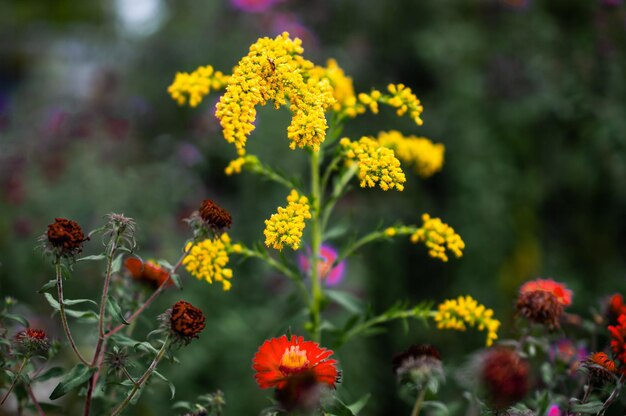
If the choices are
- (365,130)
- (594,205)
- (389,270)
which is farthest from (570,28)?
(389,270)

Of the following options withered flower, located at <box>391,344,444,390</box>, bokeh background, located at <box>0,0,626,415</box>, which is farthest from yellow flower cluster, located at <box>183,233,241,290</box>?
bokeh background, located at <box>0,0,626,415</box>

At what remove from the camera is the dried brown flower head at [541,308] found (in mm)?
1132

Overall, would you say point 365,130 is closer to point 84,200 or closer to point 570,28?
point 570,28

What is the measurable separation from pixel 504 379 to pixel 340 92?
27.6 inches

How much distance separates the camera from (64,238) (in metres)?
0.91

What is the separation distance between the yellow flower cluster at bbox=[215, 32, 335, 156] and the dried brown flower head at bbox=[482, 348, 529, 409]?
453 mm

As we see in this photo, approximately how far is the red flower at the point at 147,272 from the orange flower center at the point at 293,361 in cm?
34

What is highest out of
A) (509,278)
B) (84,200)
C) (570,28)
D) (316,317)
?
(570,28)

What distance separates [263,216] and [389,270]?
2.35 feet

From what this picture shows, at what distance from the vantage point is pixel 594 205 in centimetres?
302

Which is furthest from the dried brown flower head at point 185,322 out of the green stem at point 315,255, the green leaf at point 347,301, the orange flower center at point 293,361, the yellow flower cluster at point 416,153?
the yellow flower cluster at point 416,153

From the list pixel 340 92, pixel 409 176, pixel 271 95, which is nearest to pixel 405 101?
pixel 340 92

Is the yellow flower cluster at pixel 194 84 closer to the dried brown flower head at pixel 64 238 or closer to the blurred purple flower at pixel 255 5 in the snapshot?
the dried brown flower head at pixel 64 238

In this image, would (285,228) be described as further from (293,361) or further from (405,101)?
(405,101)
